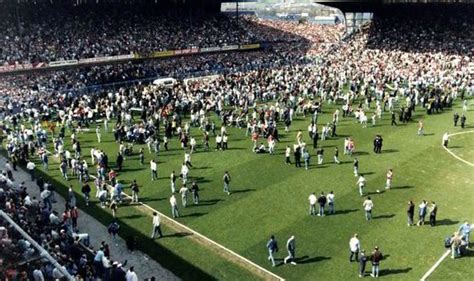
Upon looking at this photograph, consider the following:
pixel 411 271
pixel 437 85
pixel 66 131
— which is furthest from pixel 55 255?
pixel 437 85

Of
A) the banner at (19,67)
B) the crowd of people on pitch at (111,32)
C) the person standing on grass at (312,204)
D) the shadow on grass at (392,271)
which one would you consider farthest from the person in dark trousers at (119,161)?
the crowd of people on pitch at (111,32)

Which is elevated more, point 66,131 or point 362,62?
point 362,62

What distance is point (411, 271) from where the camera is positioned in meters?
17.9

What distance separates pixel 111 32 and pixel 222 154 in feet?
120

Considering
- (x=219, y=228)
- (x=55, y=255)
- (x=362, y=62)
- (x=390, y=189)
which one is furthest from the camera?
(x=362, y=62)

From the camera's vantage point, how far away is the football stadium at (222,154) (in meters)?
18.7

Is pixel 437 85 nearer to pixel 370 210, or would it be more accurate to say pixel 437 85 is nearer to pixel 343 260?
pixel 370 210

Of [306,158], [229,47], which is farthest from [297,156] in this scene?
[229,47]

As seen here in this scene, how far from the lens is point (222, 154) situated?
1220 inches

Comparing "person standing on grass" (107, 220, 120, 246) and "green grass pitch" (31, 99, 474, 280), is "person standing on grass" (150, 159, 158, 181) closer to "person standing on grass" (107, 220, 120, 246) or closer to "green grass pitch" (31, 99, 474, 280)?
"green grass pitch" (31, 99, 474, 280)

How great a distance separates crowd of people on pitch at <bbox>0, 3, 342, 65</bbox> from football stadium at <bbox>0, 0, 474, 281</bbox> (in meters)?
0.26

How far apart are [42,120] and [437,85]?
3294 centimetres

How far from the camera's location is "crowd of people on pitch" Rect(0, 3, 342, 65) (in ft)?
175

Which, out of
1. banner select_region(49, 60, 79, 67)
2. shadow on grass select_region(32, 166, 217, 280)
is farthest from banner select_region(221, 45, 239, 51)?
shadow on grass select_region(32, 166, 217, 280)
